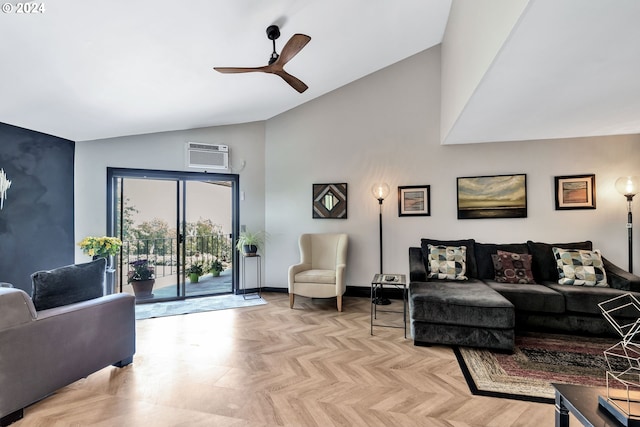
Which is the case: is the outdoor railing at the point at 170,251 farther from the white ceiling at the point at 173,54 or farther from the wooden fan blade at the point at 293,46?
the wooden fan blade at the point at 293,46

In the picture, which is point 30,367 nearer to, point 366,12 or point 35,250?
point 35,250

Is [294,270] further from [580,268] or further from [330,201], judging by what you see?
[580,268]

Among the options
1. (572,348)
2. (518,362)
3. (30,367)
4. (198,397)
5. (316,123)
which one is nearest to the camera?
(30,367)

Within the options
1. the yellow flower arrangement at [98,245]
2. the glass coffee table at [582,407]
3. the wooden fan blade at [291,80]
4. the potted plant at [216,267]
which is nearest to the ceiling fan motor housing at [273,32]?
the wooden fan blade at [291,80]

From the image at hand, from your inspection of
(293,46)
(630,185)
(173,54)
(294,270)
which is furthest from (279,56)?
(630,185)

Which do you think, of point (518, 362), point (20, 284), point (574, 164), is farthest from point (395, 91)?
point (20, 284)

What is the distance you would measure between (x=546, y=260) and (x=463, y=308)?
1756 millimetres

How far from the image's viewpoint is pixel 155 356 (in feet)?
9.04

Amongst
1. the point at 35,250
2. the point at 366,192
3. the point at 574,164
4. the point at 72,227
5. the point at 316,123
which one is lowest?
the point at 35,250

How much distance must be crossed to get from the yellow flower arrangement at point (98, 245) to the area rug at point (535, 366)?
3.60 meters

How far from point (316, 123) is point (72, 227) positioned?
3741mm

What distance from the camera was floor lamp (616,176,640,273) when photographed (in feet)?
12.1

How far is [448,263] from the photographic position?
3.83m

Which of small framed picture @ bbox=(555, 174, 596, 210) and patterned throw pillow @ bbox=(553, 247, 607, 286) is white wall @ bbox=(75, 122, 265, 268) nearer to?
patterned throw pillow @ bbox=(553, 247, 607, 286)
